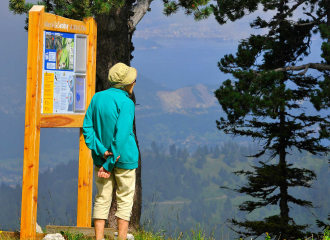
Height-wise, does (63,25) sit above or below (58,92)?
above

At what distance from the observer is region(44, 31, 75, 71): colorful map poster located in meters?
4.48

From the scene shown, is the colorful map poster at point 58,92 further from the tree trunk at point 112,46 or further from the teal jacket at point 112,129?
the tree trunk at point 112,46

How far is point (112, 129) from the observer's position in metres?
3.43

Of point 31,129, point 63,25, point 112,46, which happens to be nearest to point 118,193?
point 31,129

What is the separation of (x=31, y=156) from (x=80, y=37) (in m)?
1.69

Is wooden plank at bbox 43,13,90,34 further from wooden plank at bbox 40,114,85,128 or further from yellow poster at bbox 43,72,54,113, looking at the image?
wooden plank at bbox 40,114,85,128

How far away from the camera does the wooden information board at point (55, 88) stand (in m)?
4.27

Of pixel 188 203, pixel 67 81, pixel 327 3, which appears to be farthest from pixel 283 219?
pixel 188 203

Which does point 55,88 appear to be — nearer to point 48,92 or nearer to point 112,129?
point 48,92

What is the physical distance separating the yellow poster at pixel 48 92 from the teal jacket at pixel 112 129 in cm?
114

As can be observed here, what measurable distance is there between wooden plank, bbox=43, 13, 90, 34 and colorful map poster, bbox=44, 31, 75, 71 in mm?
65

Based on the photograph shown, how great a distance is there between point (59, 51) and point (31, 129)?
3.51 feet

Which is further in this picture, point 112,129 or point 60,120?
point 60,120

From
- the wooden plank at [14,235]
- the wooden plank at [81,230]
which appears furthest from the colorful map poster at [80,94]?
the wooden plank at [14,235]
